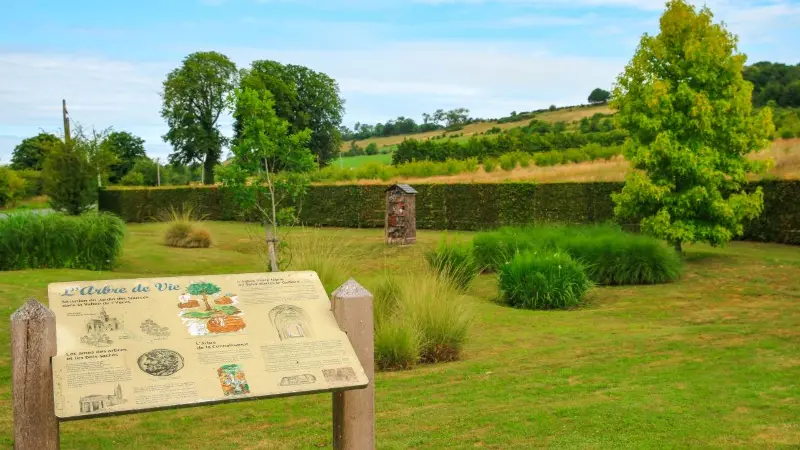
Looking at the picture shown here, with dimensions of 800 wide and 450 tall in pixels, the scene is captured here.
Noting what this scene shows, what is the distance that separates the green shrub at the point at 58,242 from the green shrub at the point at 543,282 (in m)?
9.57

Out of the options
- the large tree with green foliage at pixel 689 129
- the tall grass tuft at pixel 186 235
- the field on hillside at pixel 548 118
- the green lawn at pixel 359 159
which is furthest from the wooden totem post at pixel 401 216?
the field on hillside at pixel 548 118

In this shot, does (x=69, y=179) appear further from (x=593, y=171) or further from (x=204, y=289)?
(x=204, y=289)

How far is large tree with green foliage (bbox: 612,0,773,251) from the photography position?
60.3 feet

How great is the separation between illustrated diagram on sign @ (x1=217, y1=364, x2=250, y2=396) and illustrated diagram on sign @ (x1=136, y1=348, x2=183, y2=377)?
0.69 feet

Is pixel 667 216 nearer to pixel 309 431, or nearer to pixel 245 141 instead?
pixel 245 141

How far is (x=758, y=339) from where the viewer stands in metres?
9.72

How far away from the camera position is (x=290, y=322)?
172 inches

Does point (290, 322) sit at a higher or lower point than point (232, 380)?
higher

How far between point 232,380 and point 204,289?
697mm

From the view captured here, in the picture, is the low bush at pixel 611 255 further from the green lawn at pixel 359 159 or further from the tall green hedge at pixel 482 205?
the green lawn at pixel 359 159

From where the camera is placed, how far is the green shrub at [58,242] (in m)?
17.5

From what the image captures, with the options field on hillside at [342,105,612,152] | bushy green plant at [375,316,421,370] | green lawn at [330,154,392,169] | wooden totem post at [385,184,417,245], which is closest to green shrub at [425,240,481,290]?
bushy green plant at [375,316,421,370]

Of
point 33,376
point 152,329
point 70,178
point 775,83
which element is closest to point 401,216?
point 70,178

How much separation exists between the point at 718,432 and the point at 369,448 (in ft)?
9.17
